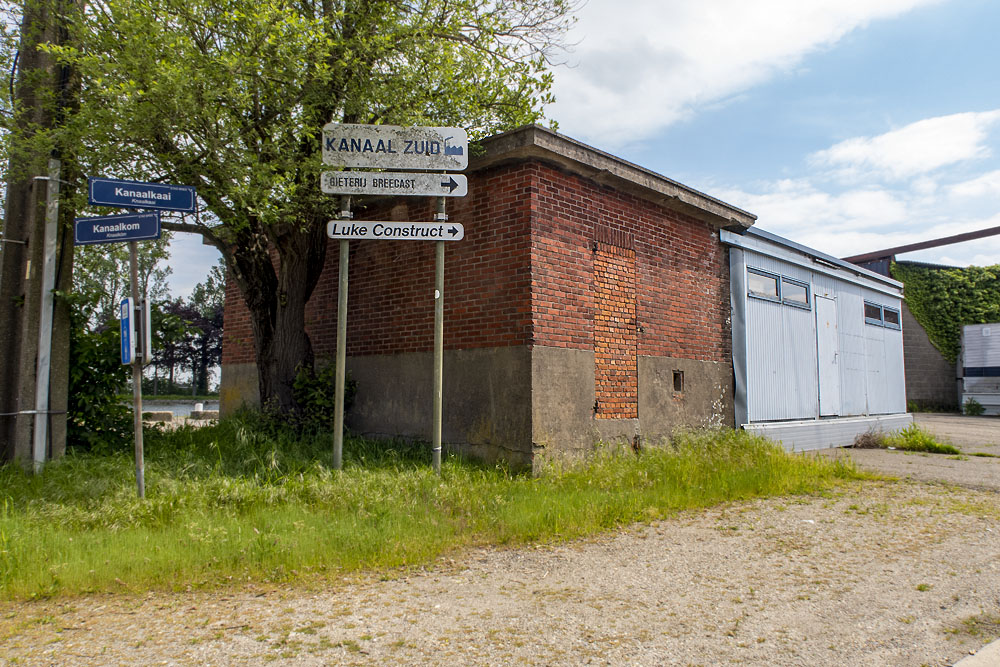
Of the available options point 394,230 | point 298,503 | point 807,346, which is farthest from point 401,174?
point 807,346

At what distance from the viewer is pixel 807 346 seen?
12898 mm

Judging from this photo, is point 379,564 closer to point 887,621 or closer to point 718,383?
point 887,621

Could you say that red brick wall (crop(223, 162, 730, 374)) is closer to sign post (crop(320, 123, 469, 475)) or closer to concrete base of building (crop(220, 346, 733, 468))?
concrete base of building (crop(220, 346, 733, 468))

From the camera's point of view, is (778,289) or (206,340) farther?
(206,340)

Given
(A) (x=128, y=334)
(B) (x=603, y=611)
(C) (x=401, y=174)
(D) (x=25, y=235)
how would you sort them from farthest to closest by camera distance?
(D) (x=25, y=235)
(C) (x=401, y=174)
(A) (x=128, y=334)
(B) (x=603, y=611)

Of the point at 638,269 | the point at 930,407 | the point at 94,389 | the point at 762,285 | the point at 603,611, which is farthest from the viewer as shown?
the point at 930,407

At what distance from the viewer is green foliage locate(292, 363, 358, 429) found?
9.09 meters

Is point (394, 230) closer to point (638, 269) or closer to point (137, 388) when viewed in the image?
point (137, 388)

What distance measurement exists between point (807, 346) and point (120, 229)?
11615 mm

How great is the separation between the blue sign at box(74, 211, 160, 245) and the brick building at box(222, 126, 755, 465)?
3720mm

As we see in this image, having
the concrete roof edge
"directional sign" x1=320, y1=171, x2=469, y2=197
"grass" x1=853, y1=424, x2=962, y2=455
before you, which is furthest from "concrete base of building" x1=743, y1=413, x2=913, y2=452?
"directional sign" x1=320, y1=171, x2=469, y2=197

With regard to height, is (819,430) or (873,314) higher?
(873,314)

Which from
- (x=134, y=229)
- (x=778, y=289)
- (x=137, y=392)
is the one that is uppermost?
(x=778, y=289)

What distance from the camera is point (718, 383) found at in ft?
35.7
